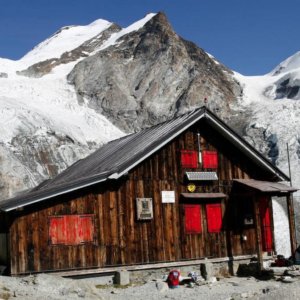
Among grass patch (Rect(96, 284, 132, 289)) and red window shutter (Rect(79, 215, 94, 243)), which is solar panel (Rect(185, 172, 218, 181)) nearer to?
red window shutter (Rect(79, 215, 94, 243))

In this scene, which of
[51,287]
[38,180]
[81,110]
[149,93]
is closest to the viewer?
[51,287]

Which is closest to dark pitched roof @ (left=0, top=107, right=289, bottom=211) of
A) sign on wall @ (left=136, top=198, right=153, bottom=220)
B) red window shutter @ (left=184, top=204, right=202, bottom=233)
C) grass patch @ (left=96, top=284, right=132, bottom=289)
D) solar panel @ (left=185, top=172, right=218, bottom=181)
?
sign on wall @ (left=136, top=198, right=153, bottom=220)

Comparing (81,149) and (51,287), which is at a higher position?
(81,149)

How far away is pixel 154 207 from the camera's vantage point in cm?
2225

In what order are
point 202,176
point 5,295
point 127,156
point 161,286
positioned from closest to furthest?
point 5,295 < point 161,286 < point 127,156 < point 202,176

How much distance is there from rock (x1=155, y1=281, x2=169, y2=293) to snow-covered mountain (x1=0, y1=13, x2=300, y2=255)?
3685 centimetres

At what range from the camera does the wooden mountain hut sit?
19.8 m

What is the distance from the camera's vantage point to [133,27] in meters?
119

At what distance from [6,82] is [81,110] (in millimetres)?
14145

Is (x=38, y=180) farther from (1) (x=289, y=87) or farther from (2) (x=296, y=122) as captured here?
(1) (x=289, y=87)

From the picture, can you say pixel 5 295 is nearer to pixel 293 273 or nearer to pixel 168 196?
pixel 168 196

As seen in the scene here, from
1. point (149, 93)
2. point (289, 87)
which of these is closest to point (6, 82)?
point (149, 93)

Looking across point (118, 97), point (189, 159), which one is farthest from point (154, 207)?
point (118, 97)

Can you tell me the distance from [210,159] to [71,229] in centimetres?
744
